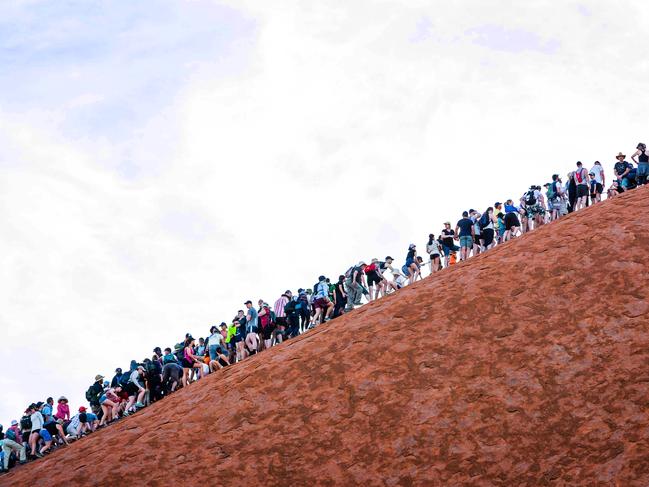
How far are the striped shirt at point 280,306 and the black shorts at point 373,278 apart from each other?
3178mm

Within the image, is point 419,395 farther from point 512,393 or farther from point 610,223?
point 610,223

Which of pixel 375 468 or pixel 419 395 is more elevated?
pixel 419 395

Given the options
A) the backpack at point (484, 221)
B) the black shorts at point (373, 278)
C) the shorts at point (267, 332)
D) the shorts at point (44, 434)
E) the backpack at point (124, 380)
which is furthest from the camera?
the backpack at point (484, 221)

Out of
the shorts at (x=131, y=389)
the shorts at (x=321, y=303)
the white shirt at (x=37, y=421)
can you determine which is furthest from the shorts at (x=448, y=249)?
the white shirt at (x=37, y=421)

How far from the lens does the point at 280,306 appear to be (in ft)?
106

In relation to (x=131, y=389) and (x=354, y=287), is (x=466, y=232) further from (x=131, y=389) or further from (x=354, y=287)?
(x=131, y=389)

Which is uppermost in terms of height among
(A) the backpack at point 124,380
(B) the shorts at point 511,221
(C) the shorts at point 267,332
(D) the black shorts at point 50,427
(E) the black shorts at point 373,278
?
(B) the shorts at point 511,221

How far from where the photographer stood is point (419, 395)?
847 inches

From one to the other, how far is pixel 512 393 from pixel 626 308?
4.06 metres

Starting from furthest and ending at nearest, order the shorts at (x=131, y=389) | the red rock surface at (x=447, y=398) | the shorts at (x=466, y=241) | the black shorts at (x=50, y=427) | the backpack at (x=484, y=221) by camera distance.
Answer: the backpack at (x=484, y=221), the shorts at (x=466, y=241), the shorts at (x=131, y=389), the black shorts at (x=50, y=427), the red rock surface at (x=447, y=398)

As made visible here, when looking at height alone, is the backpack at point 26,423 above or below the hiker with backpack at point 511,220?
below

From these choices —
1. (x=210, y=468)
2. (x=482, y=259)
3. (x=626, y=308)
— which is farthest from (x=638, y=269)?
(x=210, y=468)

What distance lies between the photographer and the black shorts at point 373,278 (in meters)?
32.2

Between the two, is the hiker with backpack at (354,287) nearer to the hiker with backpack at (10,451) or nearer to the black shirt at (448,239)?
the black shirt at (448,239)
